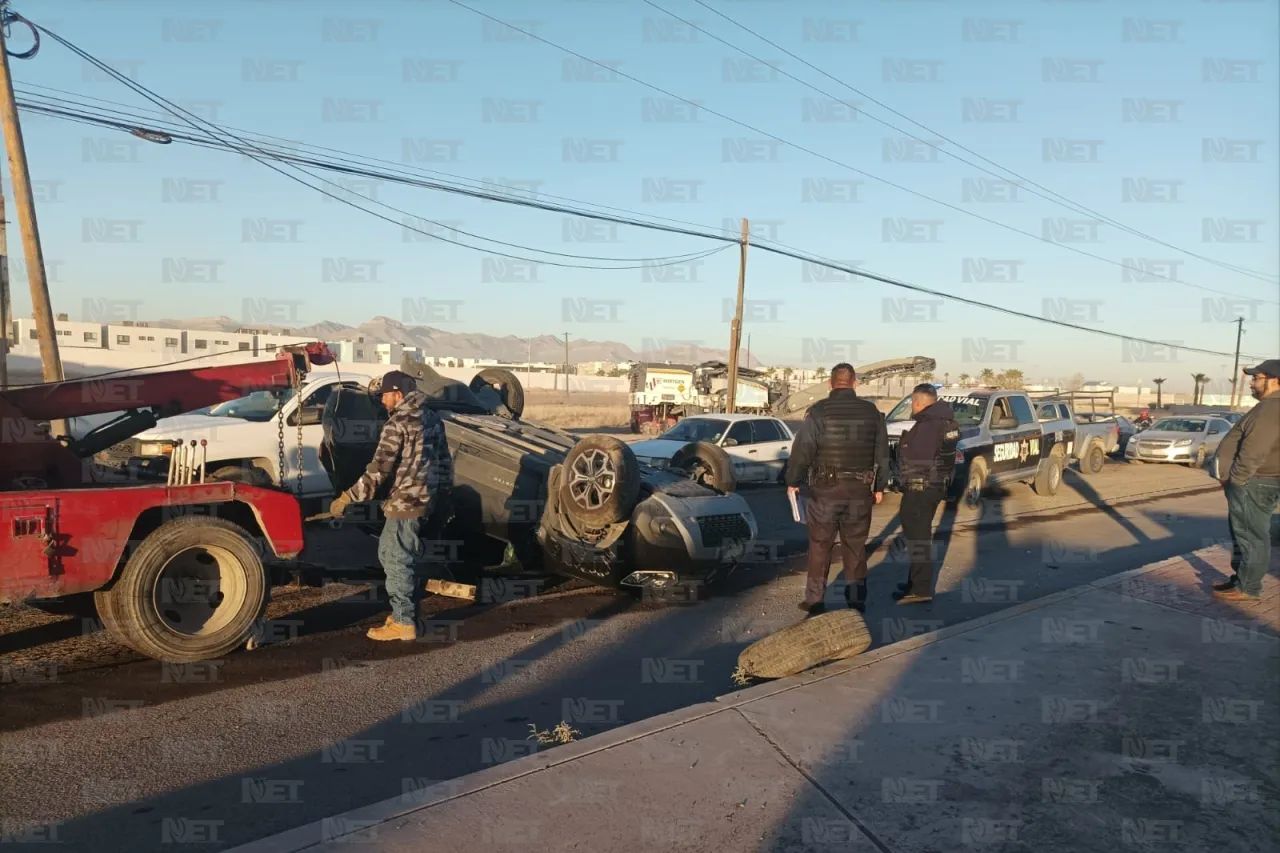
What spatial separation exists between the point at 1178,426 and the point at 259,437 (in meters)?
24.2

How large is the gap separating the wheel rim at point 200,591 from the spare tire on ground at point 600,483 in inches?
98.3

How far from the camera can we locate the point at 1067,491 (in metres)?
16.8

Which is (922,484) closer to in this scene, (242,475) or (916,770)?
(916,770)

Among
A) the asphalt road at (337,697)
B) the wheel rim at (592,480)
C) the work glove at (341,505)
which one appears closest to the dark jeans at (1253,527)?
the asphalt road at (337,697)

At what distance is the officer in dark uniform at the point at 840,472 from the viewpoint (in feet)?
20.6

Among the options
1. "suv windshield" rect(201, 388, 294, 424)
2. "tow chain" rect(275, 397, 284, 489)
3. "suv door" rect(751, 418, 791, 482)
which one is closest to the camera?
"tow chain" rect(275, 397, 284, 489)

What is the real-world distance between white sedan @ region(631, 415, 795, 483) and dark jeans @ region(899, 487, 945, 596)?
7.86 m

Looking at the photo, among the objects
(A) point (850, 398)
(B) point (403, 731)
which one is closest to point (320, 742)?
(B) point (403, 731)

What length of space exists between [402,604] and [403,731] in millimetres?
1593

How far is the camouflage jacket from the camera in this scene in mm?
5750

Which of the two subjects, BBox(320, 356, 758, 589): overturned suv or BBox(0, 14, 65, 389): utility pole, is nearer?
BBox(320, 356, 758, 589): overturned suv

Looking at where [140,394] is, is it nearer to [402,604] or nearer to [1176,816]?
Answer: [402,604]

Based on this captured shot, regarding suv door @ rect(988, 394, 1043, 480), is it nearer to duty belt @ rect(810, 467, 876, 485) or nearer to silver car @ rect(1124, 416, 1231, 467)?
duty belt @ rect(810, 467, 876, 485)

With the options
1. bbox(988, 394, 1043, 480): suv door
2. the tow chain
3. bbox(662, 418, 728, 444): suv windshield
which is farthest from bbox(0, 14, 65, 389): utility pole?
bbox(988, 394, 1043, 480): suv door
